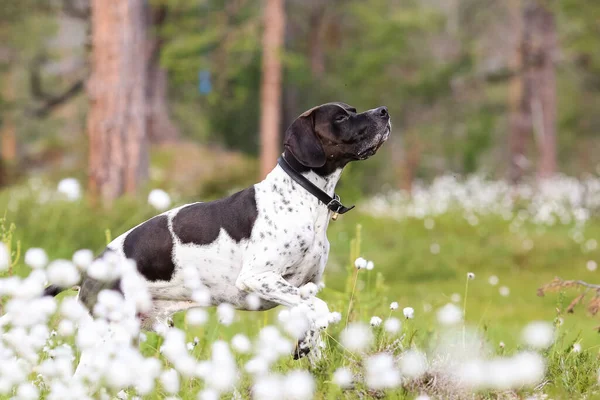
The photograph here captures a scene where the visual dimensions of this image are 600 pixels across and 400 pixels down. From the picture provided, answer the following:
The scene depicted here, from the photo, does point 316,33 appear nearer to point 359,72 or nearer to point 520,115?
point 359,72

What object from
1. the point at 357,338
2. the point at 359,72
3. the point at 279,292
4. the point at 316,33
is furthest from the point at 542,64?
the point at 357,338

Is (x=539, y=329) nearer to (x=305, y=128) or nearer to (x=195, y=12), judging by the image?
(x=305, y=128)

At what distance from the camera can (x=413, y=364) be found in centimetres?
312

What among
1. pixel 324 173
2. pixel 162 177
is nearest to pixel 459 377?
pixel 324 173

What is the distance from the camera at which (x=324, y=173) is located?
4.14 metres

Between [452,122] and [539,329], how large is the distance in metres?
26.8


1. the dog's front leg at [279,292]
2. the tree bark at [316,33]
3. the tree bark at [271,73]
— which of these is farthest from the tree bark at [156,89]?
the dog's front leg at [279,292]

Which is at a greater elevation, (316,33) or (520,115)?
(520,115)

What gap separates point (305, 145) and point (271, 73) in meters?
13.5

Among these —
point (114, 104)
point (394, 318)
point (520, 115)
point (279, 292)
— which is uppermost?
point (279, 292)

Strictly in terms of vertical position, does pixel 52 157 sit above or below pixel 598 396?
below

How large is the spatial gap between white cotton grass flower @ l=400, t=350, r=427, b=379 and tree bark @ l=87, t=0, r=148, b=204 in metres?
7.88

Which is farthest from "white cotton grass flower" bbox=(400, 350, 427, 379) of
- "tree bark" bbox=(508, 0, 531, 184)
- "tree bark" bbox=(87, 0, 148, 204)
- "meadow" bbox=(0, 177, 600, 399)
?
"tree bark" bbox=(508, 0, 531, 184)

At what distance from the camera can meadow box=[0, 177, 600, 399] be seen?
2.90 metres
